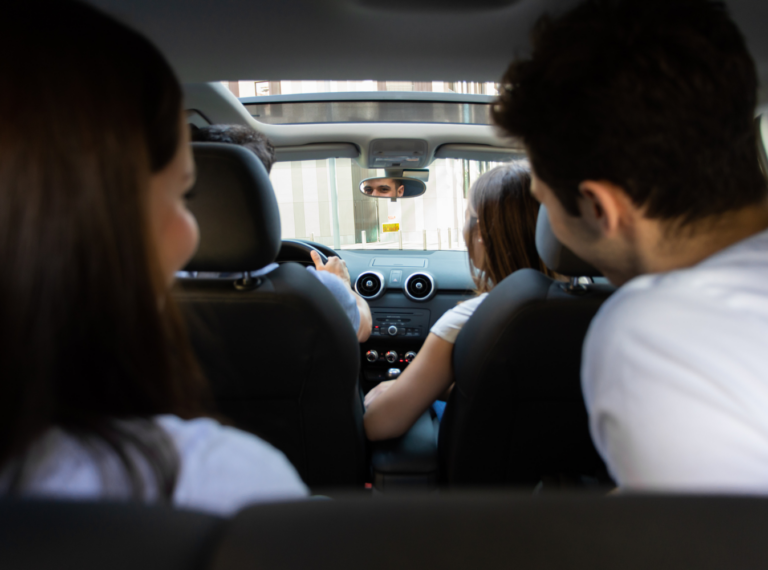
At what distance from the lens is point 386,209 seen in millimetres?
3746

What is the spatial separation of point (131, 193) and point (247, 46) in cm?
136

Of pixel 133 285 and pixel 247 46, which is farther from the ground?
pixel 247 46

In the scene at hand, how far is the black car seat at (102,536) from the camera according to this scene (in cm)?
39

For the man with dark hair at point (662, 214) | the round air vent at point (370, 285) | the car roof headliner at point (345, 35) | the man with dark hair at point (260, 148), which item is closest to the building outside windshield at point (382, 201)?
the round air vent at point (370, 285)

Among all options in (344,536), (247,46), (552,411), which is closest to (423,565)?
(344,536)

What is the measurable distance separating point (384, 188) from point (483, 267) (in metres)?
1.78

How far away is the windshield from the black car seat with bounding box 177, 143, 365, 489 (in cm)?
193

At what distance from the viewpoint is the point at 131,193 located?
0.58 m

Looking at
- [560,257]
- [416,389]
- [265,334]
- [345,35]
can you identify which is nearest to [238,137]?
[345,35]

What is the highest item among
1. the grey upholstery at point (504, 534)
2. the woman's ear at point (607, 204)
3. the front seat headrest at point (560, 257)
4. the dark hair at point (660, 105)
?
the dark hair at point (660, 105)

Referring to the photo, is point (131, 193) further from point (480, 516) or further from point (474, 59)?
point (474, 59)

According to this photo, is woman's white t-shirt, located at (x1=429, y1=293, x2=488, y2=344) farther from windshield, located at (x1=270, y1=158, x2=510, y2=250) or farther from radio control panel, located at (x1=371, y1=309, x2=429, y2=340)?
windshield, located at (x1=270, y1=158, x2=510, y2=250)

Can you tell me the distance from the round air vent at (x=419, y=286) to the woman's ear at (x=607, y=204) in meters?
2.29

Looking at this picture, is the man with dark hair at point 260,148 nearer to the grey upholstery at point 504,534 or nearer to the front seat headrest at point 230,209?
the front seat headrest at point 230,209
